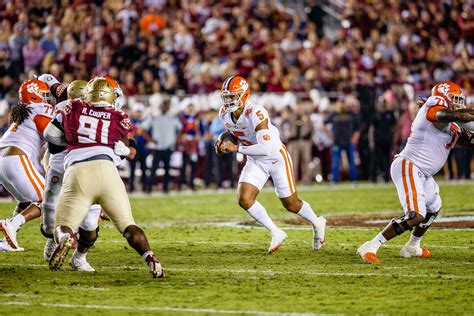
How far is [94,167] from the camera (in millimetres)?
→ 8117

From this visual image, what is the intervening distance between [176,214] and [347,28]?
33.7 ft

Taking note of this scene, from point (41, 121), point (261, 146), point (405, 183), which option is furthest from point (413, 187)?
point (41, 121)

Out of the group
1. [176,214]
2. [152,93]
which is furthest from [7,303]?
[152,93]

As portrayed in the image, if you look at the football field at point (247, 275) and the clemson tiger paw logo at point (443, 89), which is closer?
the football field at point (247, 275)

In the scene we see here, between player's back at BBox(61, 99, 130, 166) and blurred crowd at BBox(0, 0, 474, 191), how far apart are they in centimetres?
1092

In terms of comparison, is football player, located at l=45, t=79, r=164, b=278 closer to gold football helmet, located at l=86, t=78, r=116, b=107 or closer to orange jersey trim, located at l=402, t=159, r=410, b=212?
gold football helmet, located at l=86, t=78, r=116, b=107

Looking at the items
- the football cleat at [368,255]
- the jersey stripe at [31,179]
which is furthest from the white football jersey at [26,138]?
the football cleat at [368,255]

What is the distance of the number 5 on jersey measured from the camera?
8.18 m

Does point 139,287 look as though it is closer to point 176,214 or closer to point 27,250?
point 27,250

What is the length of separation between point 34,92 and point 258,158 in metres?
2.47

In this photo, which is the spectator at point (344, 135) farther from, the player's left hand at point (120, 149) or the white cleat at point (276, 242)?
the player's left hand at point (120, 149)

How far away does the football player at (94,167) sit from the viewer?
8.06 metres

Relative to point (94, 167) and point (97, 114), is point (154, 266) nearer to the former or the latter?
point (94, 167)

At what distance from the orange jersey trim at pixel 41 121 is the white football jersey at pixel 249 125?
1.93 meters
